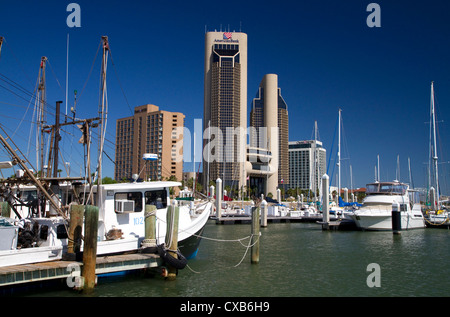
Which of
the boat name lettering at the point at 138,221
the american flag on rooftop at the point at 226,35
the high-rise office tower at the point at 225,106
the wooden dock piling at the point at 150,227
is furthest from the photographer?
the american flag on rooftop at the point at 226,35

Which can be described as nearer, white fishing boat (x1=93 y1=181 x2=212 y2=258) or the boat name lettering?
white fishing boat (x1=93 y1=181 x2=212 y2=258)

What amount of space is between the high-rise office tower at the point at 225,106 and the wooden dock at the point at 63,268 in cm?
13312

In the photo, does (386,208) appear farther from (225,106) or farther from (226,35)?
(226,35)

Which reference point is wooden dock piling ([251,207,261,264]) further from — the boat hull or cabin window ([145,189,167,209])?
the boat hull

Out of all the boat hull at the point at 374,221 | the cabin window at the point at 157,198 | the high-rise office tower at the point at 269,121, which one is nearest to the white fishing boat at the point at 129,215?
the cabin window at the point at 157,198

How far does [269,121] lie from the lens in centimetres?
18400

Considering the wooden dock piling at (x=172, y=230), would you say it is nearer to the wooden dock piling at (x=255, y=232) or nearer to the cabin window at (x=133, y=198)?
the cabin window at (x=133, y=198)

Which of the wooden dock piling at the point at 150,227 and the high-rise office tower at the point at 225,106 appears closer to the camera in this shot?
the wooden dock piling at the point at 150,227

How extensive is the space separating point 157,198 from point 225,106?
462ft

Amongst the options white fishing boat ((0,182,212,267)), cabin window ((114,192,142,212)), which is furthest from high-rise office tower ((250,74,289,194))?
cabin window ((114,192,142,212))

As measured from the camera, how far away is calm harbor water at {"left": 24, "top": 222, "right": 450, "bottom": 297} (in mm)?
14484

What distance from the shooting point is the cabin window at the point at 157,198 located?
660 inches

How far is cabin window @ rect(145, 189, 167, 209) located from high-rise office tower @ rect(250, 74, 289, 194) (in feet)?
513
